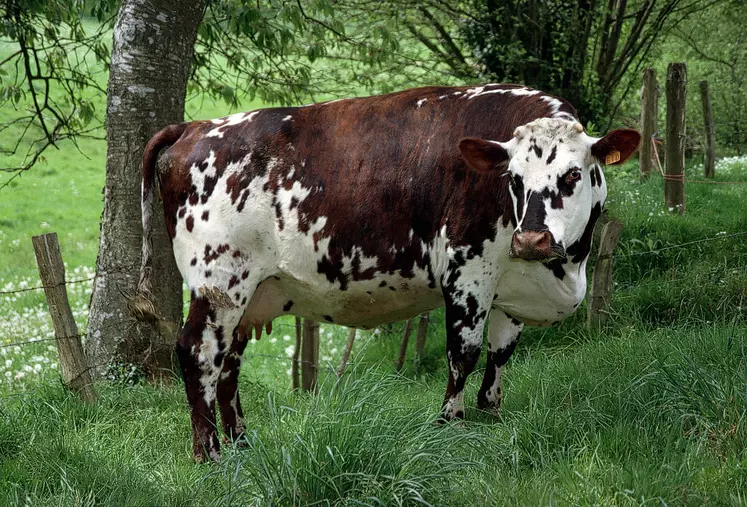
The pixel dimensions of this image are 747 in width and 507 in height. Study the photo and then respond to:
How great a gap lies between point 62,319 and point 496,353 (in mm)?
3317

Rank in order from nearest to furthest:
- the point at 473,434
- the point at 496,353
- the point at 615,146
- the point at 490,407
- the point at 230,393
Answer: the point at 473,434, the point at 615,146, the point at 490,407, the point at 496,353, the point at 230,393

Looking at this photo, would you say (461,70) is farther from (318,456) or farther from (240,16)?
(318,456)

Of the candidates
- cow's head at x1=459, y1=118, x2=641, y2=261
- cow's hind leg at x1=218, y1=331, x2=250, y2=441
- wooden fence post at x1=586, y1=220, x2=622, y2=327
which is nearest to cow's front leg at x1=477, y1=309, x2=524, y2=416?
cow's head at x1=459, y1=118, x2=641, y2=261

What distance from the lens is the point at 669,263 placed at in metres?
9.04

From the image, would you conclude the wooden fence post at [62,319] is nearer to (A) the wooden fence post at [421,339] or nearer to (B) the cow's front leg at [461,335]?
(B) the cow's front leg at [461,335]

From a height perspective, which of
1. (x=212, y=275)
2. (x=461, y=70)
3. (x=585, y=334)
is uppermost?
(x=461, y=70)

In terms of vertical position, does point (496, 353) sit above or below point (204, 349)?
below

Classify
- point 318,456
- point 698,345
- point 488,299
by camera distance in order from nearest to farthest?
1. point 318,456
2. point 488,299
3. point 698,345

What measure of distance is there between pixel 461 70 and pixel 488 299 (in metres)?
6.86

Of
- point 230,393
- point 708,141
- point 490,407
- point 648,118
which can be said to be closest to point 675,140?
point 648,118

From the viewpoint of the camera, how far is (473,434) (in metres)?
4.36

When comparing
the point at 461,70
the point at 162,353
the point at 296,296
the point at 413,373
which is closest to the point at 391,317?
the point at 296,296

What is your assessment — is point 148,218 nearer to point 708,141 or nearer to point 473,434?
→ point 473,434

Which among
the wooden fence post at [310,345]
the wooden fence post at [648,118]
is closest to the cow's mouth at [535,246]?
the wooden fence post at [310,345]
